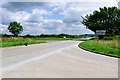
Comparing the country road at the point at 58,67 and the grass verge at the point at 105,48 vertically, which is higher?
the grass verge at the point at 105,48

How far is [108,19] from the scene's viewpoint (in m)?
44.6

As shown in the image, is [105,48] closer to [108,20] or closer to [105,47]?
[105,47]

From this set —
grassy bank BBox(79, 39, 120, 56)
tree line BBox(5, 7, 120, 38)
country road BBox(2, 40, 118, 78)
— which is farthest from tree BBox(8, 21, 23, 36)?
country road BBox(2, 40, 118, 78)

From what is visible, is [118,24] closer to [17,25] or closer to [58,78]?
[58,78]

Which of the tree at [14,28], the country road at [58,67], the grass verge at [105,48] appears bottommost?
the country road at [58,67]

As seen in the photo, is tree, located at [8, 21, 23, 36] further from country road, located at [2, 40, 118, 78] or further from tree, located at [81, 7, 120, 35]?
country road, located at [2, 40, 118, 78]

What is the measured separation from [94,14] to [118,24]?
9491mm

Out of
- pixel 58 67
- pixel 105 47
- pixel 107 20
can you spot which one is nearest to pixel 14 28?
pixel 107 20

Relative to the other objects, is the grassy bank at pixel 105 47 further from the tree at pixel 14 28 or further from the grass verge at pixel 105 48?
the tree at pixel 14 28

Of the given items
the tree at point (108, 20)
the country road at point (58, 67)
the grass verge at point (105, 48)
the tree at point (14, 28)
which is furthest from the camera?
the tree at point (14, 28)

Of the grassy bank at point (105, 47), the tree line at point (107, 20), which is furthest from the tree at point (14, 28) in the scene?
the grassy bank at point (105, 47)

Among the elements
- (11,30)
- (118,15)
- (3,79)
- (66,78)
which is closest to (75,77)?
(66,78)

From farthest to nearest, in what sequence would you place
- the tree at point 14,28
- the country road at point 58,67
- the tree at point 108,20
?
the tree at point 14,28 → the tree at point 108,20 → the country road at point 58,67

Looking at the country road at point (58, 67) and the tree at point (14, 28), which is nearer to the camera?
the country road at point (58, 67)
